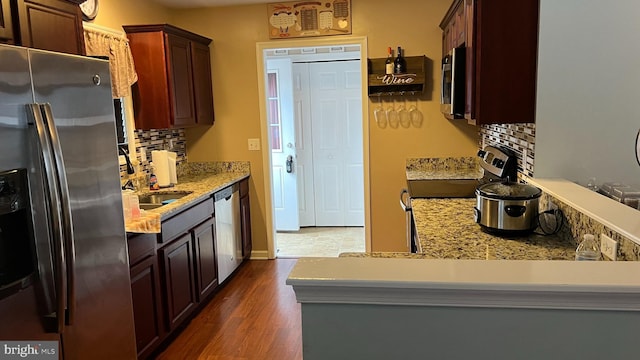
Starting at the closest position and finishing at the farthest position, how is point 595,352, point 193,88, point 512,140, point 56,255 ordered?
point 595,352 < point 56,255 < point 512,140 < point 193,88

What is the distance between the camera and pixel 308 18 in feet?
13.4

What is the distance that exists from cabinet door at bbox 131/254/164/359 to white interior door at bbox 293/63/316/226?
3.14 m

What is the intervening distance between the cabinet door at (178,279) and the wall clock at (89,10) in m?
1.59

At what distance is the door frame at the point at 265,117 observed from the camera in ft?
13.4

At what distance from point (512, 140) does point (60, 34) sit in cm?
259

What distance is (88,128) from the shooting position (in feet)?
6.01

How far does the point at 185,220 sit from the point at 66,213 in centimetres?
142

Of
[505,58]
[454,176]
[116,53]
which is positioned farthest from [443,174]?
[116,53]

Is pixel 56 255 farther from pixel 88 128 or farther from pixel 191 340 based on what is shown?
pixel 191 340

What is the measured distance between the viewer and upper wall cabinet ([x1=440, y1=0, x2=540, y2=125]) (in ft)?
7.33

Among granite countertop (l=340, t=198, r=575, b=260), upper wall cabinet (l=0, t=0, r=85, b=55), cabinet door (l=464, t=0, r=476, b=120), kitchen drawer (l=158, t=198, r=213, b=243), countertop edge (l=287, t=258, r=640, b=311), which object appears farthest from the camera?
kitchen drawer (l=158, t=198, r=213, b=243)

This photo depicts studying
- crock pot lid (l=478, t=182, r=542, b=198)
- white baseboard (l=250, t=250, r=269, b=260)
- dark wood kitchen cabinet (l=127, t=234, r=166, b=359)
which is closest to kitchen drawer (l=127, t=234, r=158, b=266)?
dark wood kitchen cabinet (l=127, t=234, r=166, b=359)

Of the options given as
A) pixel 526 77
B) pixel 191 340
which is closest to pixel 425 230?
pixel 526 77

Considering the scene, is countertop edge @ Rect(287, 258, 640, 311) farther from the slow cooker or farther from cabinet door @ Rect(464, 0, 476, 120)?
cabinet door @ Rect(464, 0, 476, 120)
